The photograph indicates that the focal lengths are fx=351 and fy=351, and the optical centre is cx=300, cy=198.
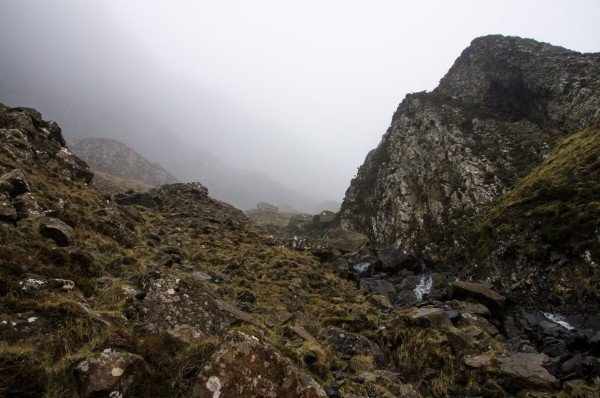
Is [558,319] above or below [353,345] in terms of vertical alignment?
above

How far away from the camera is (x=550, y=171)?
3023cm

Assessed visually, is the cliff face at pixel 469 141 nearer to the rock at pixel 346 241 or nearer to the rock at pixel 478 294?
the rock at pixel 346 241

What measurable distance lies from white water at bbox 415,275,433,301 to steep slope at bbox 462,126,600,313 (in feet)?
9.67

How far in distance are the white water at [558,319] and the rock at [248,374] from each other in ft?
57.6

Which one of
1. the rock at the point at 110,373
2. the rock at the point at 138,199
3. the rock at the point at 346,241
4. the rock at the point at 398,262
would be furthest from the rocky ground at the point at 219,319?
the rock at the point at 138,199

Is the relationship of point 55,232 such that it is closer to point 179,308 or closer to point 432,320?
point 179,308

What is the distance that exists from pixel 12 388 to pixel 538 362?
15.3 m

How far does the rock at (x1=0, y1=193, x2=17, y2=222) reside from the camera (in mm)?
13203

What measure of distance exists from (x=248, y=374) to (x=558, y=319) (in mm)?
Result: 19974

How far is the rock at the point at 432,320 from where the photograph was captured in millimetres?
15570

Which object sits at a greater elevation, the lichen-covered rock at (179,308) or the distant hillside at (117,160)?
the lichen-covered rock at (179,308)

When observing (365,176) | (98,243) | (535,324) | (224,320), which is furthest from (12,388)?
(365,176)

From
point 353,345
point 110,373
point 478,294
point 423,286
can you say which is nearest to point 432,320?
point 353,345

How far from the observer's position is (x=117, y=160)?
6663 inches
